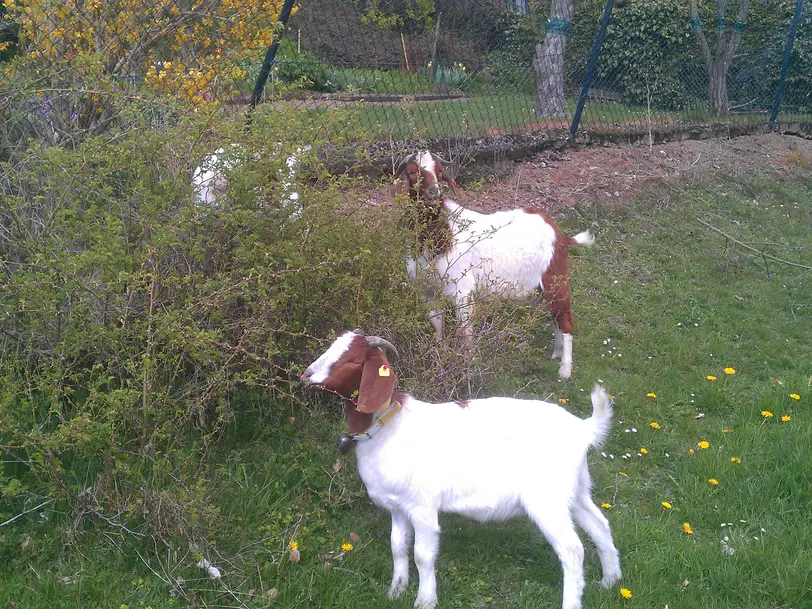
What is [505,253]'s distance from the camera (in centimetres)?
549

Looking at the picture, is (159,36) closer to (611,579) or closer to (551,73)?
(611,579)

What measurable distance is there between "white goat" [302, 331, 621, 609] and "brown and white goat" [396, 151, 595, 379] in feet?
5.73

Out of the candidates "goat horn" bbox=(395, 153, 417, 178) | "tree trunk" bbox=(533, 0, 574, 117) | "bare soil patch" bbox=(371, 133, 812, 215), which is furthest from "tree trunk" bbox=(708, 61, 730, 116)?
"goat horn" bbox=(395, 153, 417, 178)

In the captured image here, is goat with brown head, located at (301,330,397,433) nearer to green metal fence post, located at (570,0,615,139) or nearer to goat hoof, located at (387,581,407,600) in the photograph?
goat hoof, located at (387,581,407,600)

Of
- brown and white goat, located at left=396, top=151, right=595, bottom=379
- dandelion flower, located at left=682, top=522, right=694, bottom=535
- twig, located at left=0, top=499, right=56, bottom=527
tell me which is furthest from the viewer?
brown and white goat, located at left=396, top=151, right=595, bottom=379

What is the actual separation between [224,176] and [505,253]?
2.28 meters

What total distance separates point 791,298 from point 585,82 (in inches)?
144

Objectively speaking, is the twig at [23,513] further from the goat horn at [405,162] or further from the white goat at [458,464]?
the goat horn at [405,162]

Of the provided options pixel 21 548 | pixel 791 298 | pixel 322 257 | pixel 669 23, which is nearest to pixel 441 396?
pixel 322 257

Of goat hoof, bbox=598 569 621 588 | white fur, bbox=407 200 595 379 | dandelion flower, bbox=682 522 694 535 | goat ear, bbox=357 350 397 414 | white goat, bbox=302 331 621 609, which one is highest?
goat ear, bbox=357 350 397 414

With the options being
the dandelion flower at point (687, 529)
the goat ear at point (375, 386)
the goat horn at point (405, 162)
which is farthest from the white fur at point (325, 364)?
the goat horn at point (405, 162)

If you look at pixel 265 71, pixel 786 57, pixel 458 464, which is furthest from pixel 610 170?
pixel 458 464

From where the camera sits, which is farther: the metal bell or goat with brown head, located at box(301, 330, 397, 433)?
the metal bell

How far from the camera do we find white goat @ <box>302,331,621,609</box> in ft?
10.4
